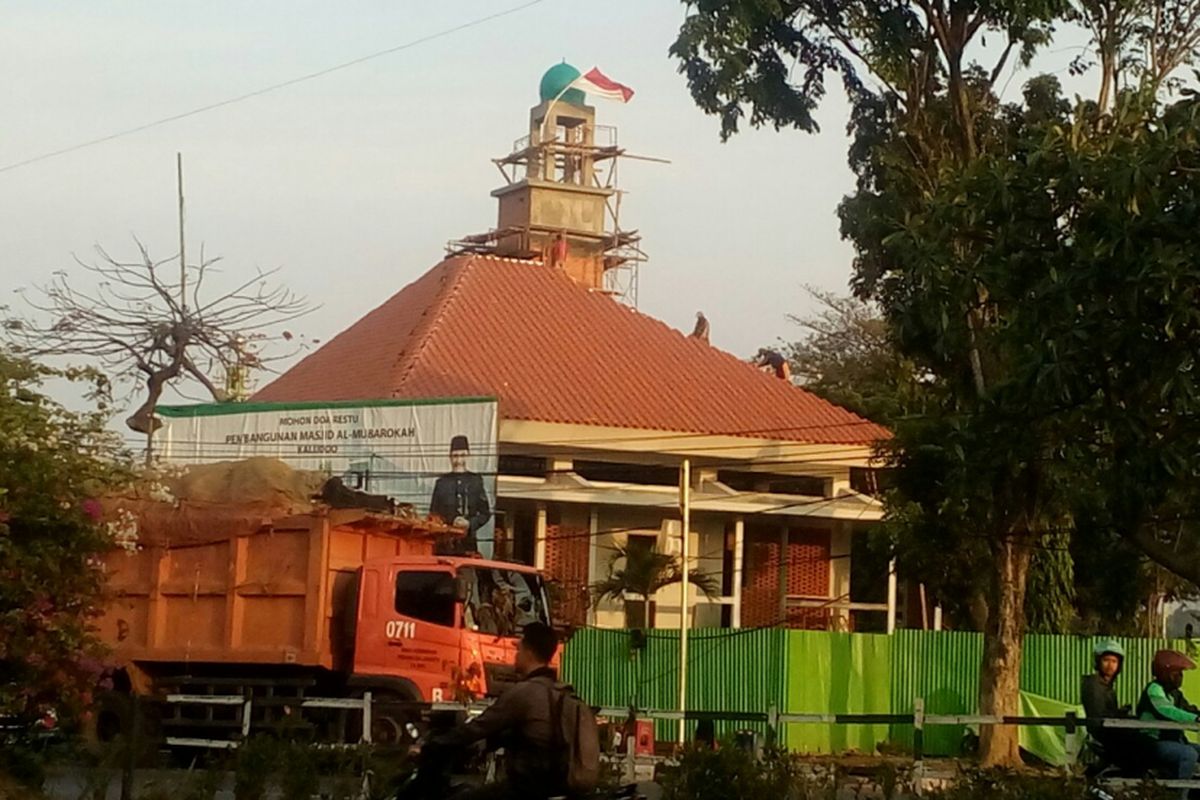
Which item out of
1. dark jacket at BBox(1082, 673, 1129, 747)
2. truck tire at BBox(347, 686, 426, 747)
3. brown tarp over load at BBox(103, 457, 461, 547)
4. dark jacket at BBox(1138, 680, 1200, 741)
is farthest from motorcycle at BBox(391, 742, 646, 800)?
brown tarp over load at BBox(103, 457, 461, 547)

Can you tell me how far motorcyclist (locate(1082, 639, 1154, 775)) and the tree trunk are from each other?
1232 centimetres

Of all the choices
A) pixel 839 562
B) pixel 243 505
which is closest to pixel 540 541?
pixel 839 562

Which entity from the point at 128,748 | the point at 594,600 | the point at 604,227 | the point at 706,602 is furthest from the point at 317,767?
the point at 604,227

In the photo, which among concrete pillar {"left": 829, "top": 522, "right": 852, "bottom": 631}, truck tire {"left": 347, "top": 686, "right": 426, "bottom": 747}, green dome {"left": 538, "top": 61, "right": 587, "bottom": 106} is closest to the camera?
truck tire {"left": 347, "top": 686, "right": 426, "bottom": 747}

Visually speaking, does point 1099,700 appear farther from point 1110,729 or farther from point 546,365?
point 546,365

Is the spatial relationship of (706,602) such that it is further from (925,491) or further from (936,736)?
(925,491)

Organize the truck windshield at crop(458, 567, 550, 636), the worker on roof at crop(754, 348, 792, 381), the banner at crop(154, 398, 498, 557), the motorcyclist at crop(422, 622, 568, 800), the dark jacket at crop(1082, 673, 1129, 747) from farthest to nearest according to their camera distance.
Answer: the worker on roof at crop(754, 348, 792, 381) < the banner at crop(154, 398, 498, 557) < the truck windshield at crop(458, 567, 550, 636) < the dark jacket at crop(1082, 673, 1129, 747) < the motorcyclist at crop(422, 622, 568, 800)

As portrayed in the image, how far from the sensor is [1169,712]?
39.9ft

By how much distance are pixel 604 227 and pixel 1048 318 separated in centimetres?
3954

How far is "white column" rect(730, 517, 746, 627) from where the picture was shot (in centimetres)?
3559

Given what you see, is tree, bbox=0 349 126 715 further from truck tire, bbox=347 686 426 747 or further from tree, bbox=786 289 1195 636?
tree, bbox=786 289 1195 636

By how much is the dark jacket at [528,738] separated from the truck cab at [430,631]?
12.3 metres

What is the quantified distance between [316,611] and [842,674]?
11.0 m

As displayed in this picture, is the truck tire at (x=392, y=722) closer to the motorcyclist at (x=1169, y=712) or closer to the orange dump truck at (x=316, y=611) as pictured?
the orange dump truck at (x=316, y=611)
